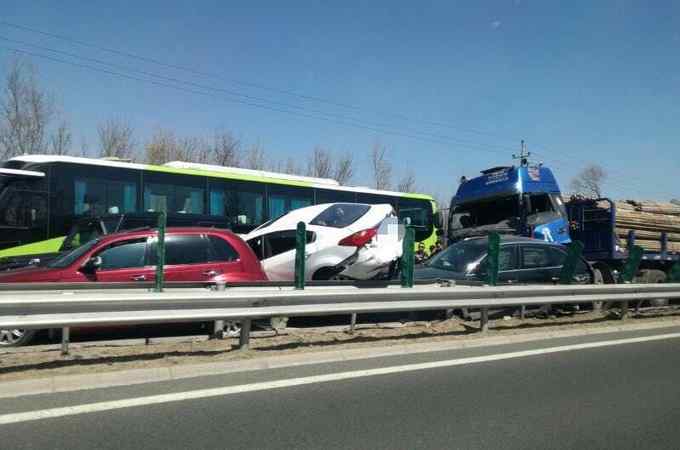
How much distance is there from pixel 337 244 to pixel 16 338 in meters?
5.32

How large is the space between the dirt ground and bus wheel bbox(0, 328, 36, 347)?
471 mm

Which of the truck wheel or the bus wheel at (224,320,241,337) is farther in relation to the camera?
the truck wheel

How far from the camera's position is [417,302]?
8.23 m

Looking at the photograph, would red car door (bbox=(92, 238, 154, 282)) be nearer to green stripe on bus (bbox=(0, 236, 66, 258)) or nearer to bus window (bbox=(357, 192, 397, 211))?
green stripe on bus (bbox=(0, 236, 66, 258))

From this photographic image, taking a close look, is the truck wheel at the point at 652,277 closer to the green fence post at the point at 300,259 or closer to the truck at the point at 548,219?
the truck at the point at 548,219

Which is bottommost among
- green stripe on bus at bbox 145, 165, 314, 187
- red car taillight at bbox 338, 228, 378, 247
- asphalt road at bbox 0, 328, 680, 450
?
asphalt road at bbox 0, 328, 680, 450

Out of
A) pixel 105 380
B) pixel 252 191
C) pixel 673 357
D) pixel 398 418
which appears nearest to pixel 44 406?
pixel 105 380

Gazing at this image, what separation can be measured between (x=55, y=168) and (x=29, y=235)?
1598 mm

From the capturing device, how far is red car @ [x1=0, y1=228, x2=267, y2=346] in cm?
809

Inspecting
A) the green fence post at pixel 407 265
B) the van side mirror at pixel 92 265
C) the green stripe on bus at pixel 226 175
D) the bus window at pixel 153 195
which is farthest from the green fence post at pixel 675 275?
the van side mirror at pixel 92 265

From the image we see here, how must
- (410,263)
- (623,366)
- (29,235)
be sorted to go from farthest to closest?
(29,235)
(410,263)
(623,366)

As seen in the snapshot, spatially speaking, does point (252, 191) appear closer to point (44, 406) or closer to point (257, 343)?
point (257, 343)

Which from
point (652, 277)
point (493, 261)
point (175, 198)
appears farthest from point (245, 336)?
point (652, 277)

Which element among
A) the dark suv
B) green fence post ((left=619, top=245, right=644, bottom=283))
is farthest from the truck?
the dark suv
